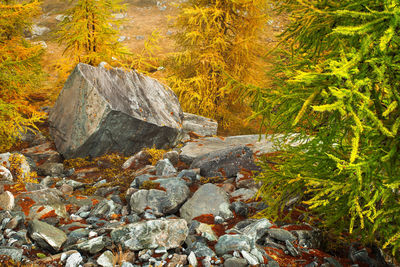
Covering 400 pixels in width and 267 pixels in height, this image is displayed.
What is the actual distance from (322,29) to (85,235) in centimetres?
446

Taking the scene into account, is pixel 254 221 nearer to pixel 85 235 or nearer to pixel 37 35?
pixel 85 235

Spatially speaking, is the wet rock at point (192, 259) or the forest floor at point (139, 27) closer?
the wet rock at point (192, 259)

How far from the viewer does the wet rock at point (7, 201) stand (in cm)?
498

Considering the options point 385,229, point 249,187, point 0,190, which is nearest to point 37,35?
point 0,190

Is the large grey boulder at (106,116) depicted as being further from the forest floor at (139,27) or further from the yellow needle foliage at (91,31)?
the forest floor at (139,27)

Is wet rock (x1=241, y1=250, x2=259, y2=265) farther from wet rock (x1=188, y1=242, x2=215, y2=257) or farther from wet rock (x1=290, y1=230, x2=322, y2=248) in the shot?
wet rock (x1=290, y1=230, x2=322, y2=248)

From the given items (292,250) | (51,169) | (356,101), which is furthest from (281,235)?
(51,169)

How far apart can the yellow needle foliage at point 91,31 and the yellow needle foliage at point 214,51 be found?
3345 millimetres

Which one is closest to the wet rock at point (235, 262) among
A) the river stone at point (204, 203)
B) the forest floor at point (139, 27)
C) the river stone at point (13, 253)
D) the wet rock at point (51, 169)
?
the river stone at point (204, 203)

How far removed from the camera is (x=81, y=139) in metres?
8.74

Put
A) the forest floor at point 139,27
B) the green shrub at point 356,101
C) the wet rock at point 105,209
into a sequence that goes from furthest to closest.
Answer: the forest floor at point 139,27 → the wet rock at point 105,209 → the green shrub at point 356,101

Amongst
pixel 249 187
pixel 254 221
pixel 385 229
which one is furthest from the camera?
pixel 249 187

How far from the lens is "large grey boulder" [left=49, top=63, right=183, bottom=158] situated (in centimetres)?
863

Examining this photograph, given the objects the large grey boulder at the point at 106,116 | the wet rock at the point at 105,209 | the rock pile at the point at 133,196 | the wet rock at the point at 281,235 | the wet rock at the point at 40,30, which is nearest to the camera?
the rock pile at the point at 133,196
